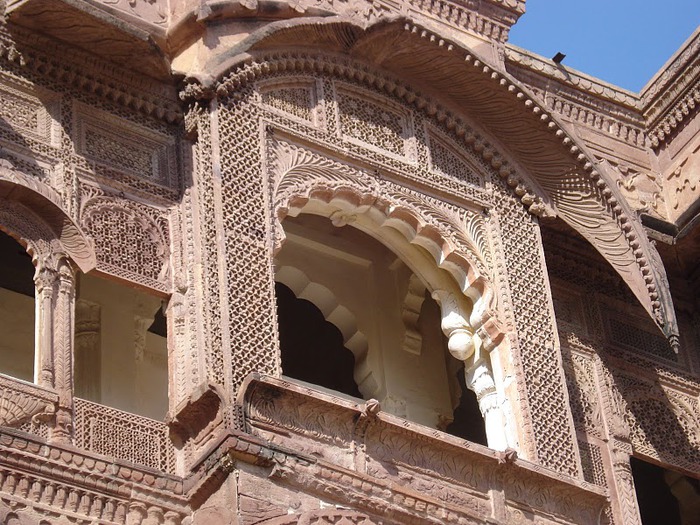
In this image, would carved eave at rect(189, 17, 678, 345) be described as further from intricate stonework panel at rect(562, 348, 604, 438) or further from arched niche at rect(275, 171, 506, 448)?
arched niche at rect(275, 171, 506, 448)

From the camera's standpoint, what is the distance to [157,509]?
9.08 metres

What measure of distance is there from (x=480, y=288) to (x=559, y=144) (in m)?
1.10

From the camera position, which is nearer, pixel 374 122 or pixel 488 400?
pixel 488 400

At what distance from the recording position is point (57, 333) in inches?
371

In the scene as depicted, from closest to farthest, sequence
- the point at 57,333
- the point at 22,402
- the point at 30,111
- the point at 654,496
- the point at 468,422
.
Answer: the point at 22,402 < the point at 57,333 < the point at 30,111 < the point at 468,422 < the point at 654,496

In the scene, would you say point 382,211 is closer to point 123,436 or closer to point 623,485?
point 623,485

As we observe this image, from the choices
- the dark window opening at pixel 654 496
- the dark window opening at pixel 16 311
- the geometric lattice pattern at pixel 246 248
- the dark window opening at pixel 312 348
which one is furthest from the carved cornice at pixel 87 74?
the dark window opening at pixel 654 496

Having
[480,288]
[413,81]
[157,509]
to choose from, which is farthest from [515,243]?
[157,509]

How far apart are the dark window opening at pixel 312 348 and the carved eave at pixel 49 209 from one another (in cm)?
344

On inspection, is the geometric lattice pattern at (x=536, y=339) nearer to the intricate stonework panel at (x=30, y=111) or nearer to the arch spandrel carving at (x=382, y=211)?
the arch spandrel carving at (x=382, y=211)

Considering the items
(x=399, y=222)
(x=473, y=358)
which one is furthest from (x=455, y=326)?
(x=399, y=222)

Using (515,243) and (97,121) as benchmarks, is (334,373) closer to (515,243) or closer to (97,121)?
(515,243)

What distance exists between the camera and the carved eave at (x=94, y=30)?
10.1 meters

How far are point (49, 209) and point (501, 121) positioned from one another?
3030 mm
